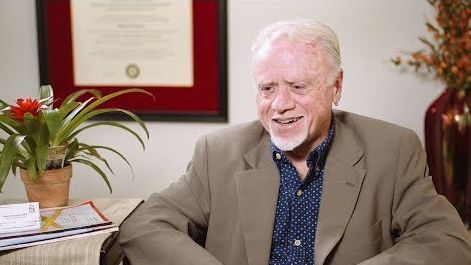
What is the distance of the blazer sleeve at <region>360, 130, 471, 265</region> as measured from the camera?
149 cm

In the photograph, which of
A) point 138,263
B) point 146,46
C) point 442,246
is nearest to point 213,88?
point 146,46

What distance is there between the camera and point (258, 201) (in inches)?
65.9

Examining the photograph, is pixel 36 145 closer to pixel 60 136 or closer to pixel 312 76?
pixel 60 136

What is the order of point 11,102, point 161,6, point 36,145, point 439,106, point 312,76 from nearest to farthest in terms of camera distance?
point 312,76 → point 36,145 → point 439,106 → point 161,6 → point 11,102

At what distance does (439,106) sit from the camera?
7.25ft

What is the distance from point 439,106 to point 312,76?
0.83 meters

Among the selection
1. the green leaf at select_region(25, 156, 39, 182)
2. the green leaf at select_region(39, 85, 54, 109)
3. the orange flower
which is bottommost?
the green leaf at select_region(25, 156, 39, 182)

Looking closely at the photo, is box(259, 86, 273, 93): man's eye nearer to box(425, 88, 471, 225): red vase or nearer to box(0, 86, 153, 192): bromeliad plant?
box(0, 86, 153, 192): bromeliad plant

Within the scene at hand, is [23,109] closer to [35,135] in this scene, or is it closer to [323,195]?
[35,135]

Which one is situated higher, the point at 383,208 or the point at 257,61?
the point at 257,61

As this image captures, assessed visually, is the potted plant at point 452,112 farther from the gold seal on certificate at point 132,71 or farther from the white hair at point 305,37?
the gold seal on certificate at point 132,71

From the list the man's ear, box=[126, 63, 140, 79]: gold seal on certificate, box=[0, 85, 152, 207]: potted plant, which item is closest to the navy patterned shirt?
the man's ear

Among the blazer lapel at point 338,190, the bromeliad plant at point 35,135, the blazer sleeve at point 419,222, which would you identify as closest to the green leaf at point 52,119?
the bromeliad plant at point 35,135

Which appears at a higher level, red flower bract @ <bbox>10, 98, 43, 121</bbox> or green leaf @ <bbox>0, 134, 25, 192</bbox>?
red flower bract @ <bbox>10, 98, 43, 121</bbox>
